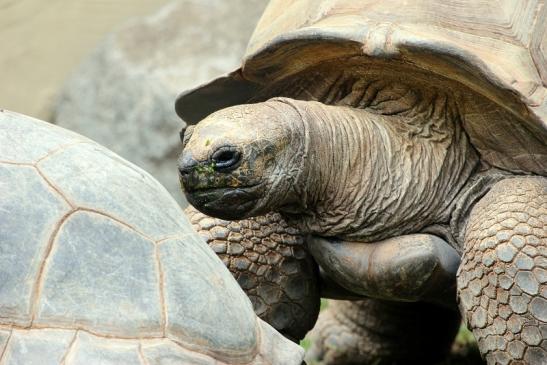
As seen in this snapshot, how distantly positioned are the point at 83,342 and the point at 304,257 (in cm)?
155

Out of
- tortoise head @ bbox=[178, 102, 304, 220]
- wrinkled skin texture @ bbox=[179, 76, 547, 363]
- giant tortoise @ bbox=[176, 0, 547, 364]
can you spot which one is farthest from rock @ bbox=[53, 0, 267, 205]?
tortoise head @ bbox=[178, 102, 304, 220]

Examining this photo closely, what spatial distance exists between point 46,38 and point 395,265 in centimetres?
595

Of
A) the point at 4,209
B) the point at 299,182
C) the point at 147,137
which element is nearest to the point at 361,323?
the point at 299,182

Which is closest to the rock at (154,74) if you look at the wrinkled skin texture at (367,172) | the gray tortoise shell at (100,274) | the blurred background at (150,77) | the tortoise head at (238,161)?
the blurred background at (150,77)

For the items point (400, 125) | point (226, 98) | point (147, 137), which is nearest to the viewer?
point (400, 125)

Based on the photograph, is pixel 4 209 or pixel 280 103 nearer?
pixel 4 209

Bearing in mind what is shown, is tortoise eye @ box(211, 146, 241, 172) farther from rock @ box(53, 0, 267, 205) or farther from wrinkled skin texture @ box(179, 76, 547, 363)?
rock @ box(53, 0, 267, 205)

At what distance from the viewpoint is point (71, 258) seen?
219 centimetres

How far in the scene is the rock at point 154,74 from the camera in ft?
20.8

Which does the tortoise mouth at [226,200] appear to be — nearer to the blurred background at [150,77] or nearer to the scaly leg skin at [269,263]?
the scaly leg skin at [269,263]

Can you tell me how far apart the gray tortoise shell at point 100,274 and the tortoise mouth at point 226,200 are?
19.2 inches

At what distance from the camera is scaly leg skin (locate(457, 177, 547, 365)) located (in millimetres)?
2967

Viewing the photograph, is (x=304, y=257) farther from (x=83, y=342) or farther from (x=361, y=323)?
(x=83, y=342)

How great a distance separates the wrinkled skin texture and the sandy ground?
4.92 meters
